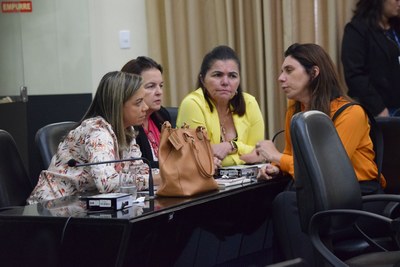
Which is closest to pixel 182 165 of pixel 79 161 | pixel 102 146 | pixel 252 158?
pixel 102 146

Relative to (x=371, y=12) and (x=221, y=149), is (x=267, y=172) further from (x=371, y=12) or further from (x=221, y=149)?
(x=371, y=12)

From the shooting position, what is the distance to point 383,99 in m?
4.90

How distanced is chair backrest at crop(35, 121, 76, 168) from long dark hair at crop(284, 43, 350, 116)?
1103mm

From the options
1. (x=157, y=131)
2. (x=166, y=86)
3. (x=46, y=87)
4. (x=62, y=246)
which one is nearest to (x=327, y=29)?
(x=166, y=86)

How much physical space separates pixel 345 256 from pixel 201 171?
26.1 inches

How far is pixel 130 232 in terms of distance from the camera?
2482 millimetres

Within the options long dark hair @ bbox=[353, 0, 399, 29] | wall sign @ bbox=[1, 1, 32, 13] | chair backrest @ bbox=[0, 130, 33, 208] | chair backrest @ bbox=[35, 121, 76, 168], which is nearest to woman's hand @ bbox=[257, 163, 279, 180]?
chair backrest @ bbox=[35, 121, 76, 168]

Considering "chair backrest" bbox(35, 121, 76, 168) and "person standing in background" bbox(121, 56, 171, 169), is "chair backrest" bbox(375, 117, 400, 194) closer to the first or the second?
"person standing in background" bbox(121, 56, 171, 169)

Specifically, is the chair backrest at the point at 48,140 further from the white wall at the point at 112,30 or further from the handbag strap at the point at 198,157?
the white wall at the point at 112,30

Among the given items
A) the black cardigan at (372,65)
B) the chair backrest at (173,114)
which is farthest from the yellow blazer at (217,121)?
the black cardigan at (372,65)

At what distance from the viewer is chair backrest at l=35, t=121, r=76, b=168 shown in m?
3.47

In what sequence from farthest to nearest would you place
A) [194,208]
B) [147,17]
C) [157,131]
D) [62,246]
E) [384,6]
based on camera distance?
[147,17] < [384,6] < [157,131] < [194,208] < [62,246]

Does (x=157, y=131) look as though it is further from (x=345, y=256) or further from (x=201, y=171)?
(x=345, y=256)

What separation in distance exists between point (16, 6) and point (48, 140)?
8.36 ft
